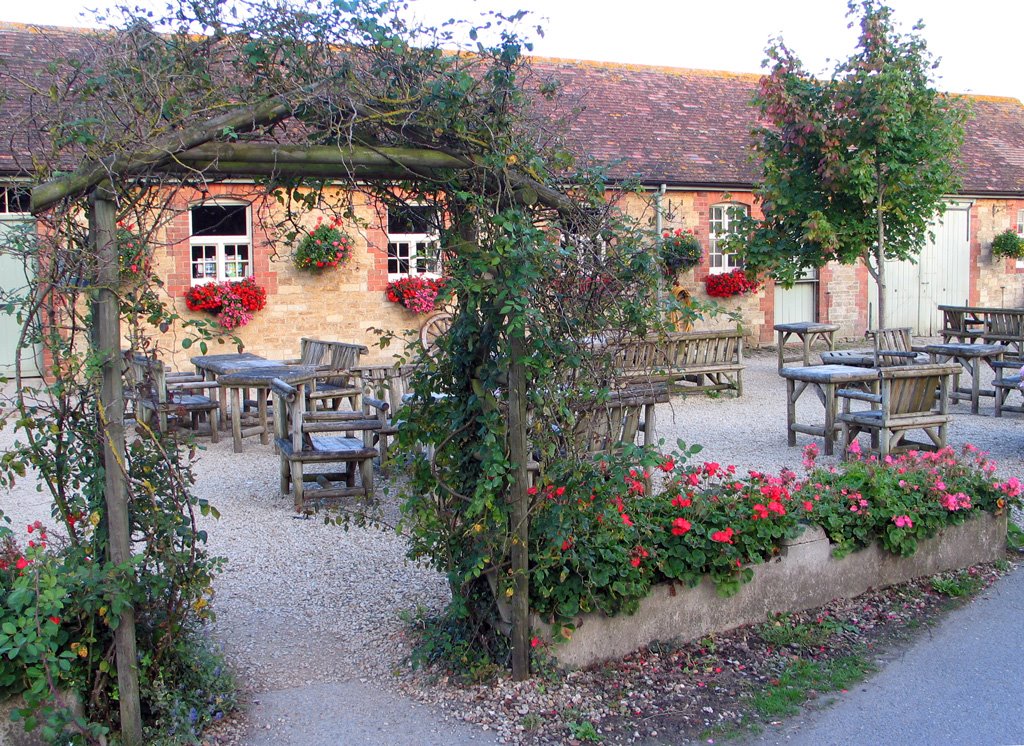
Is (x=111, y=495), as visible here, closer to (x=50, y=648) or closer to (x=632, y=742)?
(x=50, y=648)

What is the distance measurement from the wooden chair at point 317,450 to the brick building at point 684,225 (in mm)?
6033

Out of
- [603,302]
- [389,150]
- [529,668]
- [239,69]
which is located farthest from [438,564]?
[239,69]

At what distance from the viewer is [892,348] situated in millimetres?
10984

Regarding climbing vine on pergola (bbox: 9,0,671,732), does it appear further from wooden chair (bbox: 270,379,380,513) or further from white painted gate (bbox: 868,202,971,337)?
white painted gate (bbox: 868,202,971,337)

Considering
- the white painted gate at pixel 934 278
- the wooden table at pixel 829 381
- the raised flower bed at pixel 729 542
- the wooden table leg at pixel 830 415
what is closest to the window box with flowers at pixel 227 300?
the wooden table at pixel 829 381

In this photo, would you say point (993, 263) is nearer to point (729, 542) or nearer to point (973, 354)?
point (973, 354)

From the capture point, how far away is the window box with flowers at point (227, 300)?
576 inches

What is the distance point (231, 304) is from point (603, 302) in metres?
11.6

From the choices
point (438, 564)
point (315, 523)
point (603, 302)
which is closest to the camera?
point (603, 302)

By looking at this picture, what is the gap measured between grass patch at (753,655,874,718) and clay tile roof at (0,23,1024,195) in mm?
12092

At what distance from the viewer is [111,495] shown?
359cm

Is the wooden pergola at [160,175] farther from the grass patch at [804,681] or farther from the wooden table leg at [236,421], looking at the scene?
the wooden table leg at [236,421]

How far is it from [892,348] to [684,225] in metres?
6.82

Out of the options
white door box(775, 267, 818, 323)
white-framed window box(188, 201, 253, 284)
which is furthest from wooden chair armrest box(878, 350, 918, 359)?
white-framed window box(188, 201, 253, 284)
